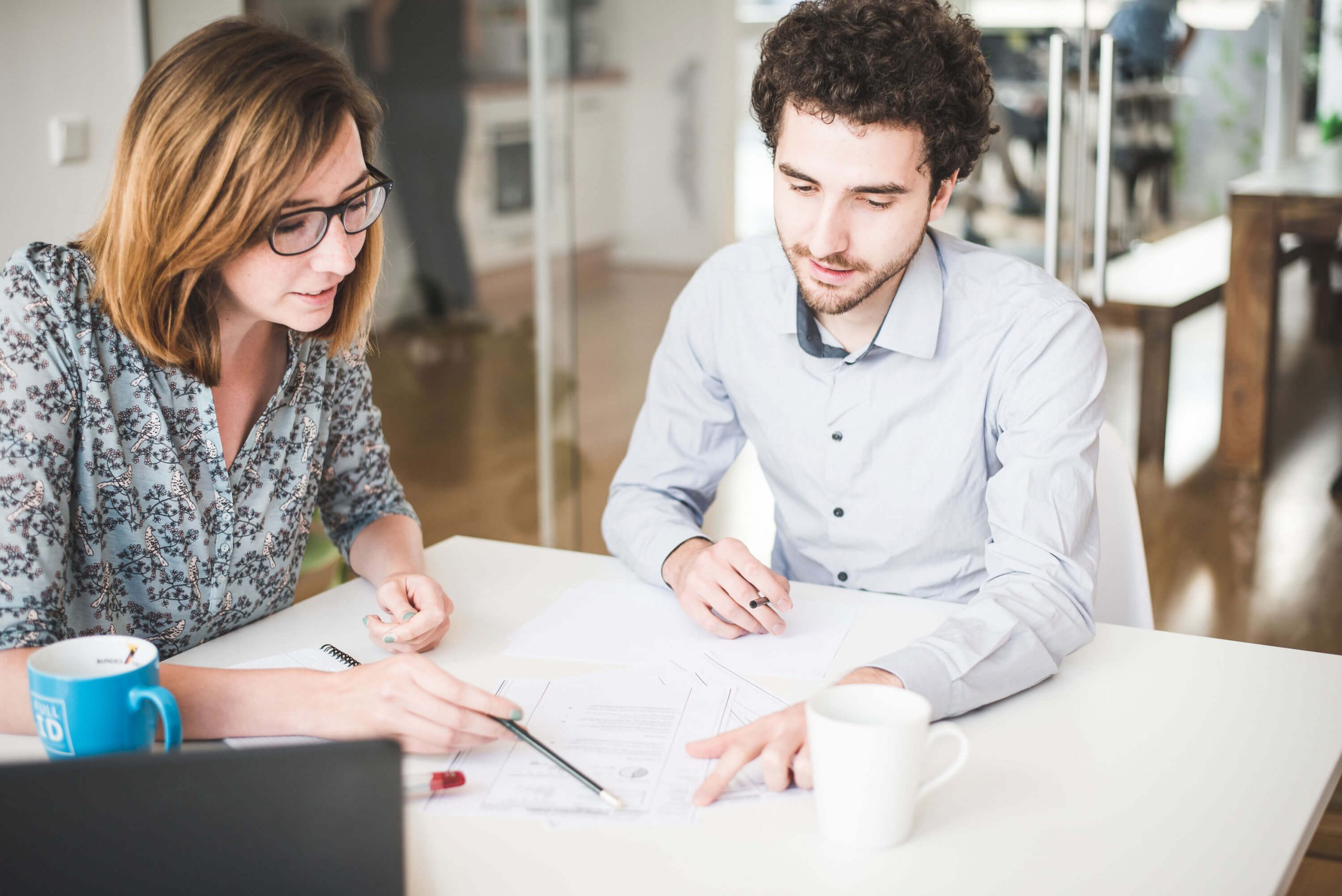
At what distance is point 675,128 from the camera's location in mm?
2982

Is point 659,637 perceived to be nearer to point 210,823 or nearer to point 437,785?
→ point 437,785

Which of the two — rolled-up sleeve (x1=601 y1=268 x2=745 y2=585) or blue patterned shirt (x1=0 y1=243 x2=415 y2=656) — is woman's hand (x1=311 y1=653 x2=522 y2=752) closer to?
blue patterned shirt (x1=0 y1=243 x2=415 y2=656)

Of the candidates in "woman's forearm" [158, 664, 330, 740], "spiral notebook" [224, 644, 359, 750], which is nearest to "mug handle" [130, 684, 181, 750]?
"woman's forearm" [158, 664, 330, 740]

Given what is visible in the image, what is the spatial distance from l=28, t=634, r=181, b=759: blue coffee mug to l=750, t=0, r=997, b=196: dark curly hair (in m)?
0.90

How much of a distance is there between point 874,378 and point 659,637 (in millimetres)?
448

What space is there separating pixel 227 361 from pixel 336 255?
8.0 inches

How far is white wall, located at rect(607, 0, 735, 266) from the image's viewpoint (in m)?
2.94

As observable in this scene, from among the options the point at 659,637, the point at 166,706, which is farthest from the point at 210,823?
the point at 659,637

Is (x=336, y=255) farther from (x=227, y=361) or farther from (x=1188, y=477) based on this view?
(x=1188, y=477)

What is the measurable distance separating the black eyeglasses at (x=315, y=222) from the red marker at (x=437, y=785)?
55 centimetres

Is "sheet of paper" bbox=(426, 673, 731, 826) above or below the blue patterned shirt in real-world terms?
below

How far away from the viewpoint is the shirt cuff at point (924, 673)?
3.40ft

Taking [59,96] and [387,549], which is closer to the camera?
[387,549]

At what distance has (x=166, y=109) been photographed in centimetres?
114
